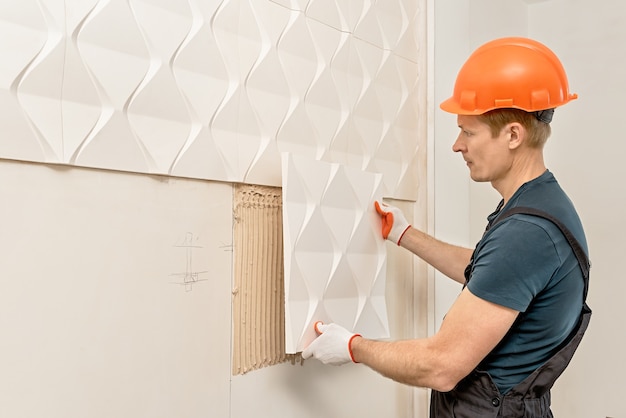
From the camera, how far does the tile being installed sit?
144 centimetres

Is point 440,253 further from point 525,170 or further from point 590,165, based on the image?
point 590,165

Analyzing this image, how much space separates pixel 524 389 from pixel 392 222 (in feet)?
2.09

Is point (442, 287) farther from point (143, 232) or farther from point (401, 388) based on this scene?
point (143, 232)

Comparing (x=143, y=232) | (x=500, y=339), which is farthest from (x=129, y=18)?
(x=500, y=339)

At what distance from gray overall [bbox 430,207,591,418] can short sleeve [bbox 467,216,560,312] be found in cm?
6

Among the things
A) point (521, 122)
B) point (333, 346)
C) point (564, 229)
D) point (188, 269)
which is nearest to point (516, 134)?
point (521, 122)

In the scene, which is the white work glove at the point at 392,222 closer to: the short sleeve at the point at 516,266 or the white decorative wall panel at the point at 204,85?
the white decorative wall panel at the point at 204,85

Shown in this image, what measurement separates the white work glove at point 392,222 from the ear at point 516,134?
476 millimetres

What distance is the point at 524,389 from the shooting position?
1.30 meters

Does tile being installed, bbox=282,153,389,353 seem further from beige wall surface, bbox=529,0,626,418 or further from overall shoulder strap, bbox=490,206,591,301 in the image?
beige wall surface, bbox=529,0,626,418

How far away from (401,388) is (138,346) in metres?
1.12

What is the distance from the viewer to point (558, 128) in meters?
2.57

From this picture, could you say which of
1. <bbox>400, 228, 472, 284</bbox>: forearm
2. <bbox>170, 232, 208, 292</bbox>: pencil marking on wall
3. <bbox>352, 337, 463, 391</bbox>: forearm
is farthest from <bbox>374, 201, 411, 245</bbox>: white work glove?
<bbox>170, 232, 208, 292</bbox>: pencil marking on wall

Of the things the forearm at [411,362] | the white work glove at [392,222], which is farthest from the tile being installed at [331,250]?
the forearm at [411,362]
